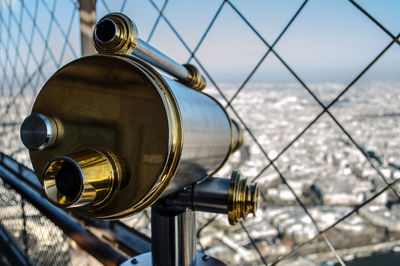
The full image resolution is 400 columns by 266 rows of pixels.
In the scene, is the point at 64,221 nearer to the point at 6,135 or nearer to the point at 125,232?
the point at 125,232

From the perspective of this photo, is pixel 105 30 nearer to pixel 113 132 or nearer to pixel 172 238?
pixel 113 132

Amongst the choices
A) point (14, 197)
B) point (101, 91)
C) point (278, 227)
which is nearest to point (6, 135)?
point (14, 197)

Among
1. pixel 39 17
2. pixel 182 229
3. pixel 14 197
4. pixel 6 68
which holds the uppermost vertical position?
pixel 6 68

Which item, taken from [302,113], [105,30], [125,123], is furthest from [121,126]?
[302,113]

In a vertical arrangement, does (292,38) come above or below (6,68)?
below

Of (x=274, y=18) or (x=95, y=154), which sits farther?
(x=274, y=18)

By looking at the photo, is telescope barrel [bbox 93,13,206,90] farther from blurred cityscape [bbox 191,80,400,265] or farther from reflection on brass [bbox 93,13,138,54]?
blurred cityscape [bbox 191,80,400,265]

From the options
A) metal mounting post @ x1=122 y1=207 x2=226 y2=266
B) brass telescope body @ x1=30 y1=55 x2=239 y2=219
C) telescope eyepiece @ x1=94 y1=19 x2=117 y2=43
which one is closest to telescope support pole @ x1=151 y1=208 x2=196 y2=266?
metal mounting post @ x1=122 y1=207 x2=226 y2=266
